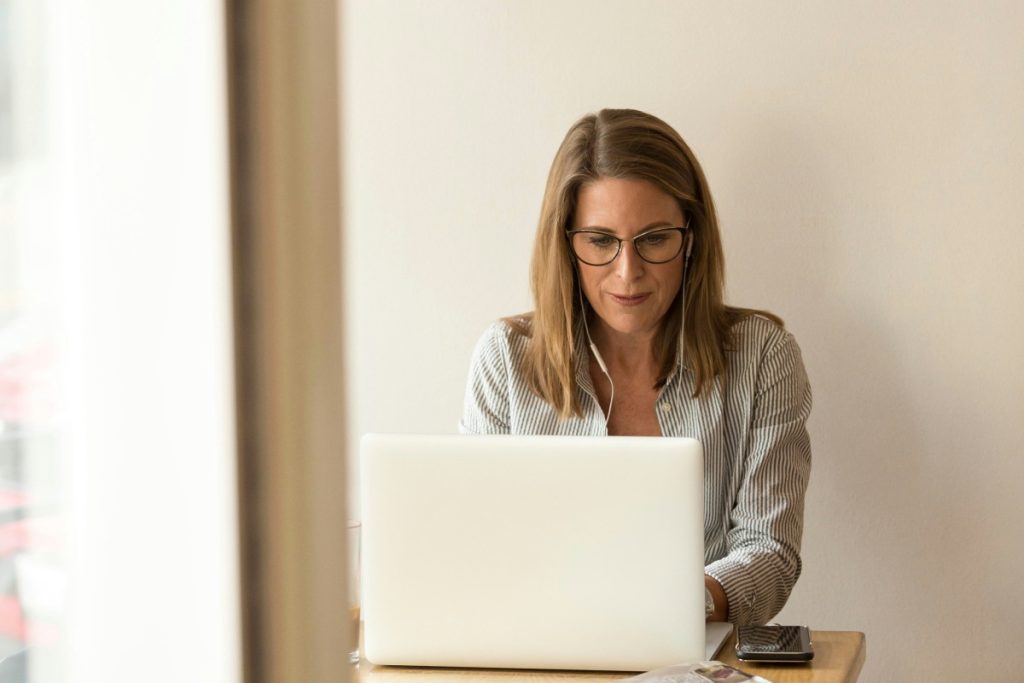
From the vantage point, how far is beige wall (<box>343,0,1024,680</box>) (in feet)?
6.13

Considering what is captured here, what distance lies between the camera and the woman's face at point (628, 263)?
177 cm

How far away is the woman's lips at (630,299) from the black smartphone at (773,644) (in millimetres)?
595

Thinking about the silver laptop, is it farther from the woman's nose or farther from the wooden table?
the woman's nose

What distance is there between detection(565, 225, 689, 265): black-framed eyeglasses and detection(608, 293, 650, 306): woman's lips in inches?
2.2

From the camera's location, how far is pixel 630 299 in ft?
5.86

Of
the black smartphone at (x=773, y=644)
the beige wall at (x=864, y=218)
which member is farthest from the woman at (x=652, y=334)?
the black smartphone at (x=773, y=644)

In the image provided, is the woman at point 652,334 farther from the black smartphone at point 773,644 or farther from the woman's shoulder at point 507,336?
the black smartphone at point 773,644

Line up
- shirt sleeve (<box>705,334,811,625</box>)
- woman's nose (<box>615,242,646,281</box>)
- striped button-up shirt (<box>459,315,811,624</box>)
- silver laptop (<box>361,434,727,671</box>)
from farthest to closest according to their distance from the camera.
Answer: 1. woman's nose (<box>615,242,646,281</box>)
2. striped button-up shirt (<box>459,315,811,624</box>)
3. shirt sleeve (<box>705,334,811,625</box>)
4. silver laptop (<box>361,434,727,671</box>)

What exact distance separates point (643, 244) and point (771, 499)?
17.4 inches

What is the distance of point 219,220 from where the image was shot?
246 mm

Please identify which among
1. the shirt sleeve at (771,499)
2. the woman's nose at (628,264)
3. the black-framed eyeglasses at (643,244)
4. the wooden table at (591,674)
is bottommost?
the wooden table at (591,674)

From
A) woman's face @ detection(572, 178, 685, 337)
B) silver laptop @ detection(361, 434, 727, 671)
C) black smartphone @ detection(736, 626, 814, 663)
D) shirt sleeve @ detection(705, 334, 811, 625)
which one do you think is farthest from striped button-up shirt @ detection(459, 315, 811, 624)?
silver laptop @ detection(361, 434, 727, 671)

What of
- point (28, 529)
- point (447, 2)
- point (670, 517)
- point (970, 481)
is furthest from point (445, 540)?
point (447, 2)

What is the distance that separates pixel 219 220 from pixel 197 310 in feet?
0.07
